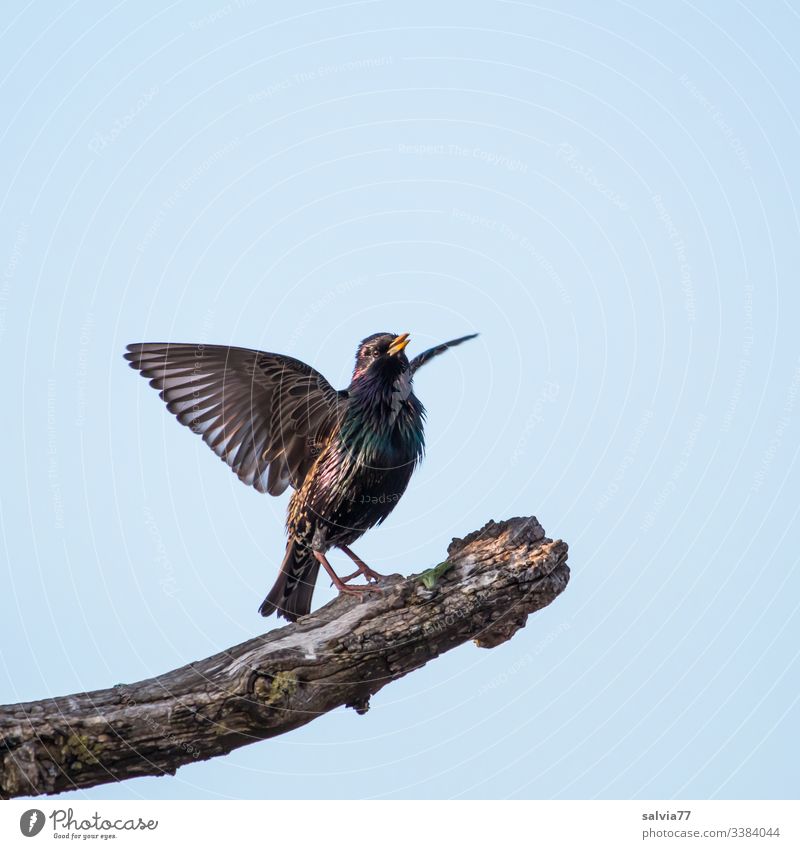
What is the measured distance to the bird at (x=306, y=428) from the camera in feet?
31.6

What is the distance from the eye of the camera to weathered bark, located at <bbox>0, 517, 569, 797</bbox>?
7.02 meters

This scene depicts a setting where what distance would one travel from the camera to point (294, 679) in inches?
283

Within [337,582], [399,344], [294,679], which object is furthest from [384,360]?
[294,679]

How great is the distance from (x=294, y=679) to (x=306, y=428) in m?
3.35

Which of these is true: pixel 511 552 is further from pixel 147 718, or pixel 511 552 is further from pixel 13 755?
pixel 13 755

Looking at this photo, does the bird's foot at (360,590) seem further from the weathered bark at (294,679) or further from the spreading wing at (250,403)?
the spreading wing at (250,403)

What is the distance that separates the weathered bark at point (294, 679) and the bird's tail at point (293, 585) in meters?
2.47

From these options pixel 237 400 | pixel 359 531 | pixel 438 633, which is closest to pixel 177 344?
pixel 237 400

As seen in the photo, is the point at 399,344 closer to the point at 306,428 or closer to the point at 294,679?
the point at 306,428

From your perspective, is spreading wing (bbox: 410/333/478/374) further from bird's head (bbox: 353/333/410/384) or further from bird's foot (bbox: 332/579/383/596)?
bird's foot (bbox: 332/579/383/596)

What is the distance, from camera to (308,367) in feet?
31.4

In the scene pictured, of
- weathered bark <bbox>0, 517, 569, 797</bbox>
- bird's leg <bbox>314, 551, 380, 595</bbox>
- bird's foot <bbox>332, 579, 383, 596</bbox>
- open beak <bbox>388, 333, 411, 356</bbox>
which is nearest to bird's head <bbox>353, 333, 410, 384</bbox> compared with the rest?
open beak <bbox>388, 333, 411, 356</bbox>

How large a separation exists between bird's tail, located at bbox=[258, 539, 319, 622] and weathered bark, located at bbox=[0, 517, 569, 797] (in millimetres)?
2474

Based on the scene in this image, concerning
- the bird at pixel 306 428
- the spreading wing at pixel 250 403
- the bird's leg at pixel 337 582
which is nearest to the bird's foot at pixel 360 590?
the bird's leg at pixel 337 582
